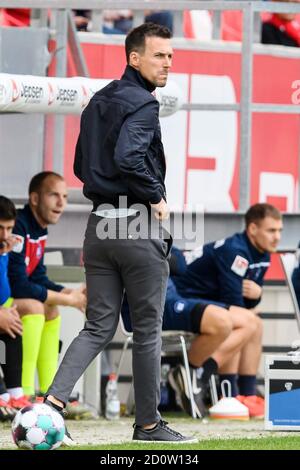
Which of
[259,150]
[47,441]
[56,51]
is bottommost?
[47,441]

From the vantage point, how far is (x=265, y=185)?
1230 cm

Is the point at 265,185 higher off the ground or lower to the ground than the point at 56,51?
lower

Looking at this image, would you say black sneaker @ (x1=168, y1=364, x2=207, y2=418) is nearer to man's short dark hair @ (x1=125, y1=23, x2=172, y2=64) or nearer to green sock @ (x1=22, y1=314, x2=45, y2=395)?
green sock @ (x1=22, y1=314, x2=45, y2=395)

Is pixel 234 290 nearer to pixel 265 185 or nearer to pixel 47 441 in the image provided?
pixel 265 185

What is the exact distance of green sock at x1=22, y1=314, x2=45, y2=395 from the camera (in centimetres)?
994

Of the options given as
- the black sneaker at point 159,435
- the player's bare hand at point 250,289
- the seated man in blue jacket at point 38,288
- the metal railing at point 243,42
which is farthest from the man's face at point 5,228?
the black sneaker at point 159,435

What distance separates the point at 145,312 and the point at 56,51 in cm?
440

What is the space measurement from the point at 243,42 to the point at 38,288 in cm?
272

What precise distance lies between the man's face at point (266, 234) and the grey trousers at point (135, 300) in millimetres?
3769

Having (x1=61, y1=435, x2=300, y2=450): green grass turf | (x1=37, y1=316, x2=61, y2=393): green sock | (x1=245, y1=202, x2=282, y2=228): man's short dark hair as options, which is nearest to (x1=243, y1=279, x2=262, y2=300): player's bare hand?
(x1=245, y1=202, x2=282, y2=228): man's short dark hair

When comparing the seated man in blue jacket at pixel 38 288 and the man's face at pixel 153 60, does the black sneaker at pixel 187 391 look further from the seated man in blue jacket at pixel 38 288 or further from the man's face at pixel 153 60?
the man's face at pixel 153 60

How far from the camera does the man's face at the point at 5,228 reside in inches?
374

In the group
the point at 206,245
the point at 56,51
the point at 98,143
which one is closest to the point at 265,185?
the point at 206,245

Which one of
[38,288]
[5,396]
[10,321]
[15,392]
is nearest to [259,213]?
[38,288]
